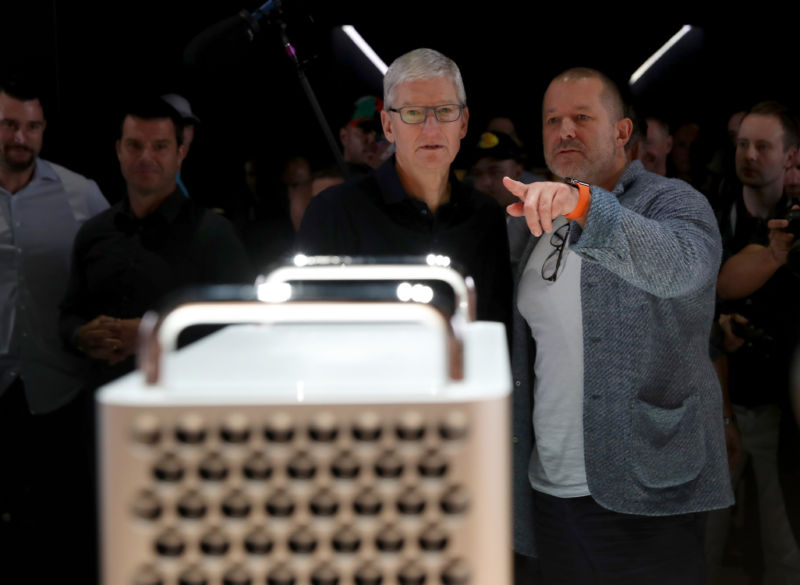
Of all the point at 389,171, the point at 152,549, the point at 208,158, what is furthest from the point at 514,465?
the point at 208,158

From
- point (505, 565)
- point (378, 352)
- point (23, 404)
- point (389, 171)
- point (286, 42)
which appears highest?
point (286, 42)

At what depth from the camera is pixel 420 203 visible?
1.94 metres

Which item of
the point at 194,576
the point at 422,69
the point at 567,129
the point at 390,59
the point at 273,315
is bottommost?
the point at 194,576

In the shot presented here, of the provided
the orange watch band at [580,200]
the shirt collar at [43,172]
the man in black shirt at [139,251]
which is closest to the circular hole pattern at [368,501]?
the orange watch band at [580,200]

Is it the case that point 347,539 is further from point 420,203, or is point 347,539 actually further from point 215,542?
point 420,203

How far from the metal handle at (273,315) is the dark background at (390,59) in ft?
9.89

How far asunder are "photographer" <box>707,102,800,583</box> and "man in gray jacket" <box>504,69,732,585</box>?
0.92 metres

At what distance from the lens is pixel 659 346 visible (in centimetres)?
172

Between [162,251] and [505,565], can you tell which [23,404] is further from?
[505,565]

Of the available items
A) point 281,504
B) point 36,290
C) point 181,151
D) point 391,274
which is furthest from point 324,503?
point 36,290

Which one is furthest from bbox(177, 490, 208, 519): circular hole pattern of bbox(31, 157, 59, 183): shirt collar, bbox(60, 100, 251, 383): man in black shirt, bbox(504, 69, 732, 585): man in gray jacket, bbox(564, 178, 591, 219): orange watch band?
bbox(31, 157, 59, 183): shirt collar

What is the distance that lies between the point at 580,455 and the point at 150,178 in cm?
155

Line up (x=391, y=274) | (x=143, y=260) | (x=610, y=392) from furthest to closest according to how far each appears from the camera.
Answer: (x=143, y=260), (x=610, y=392), (x=391, y=274)

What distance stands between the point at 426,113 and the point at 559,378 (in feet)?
1.93
